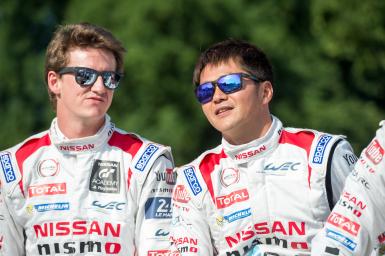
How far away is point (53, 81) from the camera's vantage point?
759 cm

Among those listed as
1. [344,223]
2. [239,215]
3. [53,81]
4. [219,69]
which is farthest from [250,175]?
[53,81]

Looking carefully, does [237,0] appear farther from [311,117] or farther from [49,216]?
[49,216]

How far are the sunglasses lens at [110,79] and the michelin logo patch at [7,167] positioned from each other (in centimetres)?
86

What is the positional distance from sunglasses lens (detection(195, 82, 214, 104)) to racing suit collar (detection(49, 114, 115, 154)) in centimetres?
73

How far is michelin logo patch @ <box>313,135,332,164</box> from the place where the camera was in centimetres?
697

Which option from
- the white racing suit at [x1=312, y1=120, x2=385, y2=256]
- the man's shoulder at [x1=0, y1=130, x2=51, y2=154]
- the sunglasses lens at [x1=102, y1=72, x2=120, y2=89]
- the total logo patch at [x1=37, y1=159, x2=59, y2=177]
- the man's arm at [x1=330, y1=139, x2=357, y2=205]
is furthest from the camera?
the man's shoulder at [x1=0, y1=130, x2=51, y2=154]

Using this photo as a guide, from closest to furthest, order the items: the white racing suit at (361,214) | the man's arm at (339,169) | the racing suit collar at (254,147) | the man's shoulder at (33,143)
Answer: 1. the white racing suit at (361,214)
2. the man's arm at (339,169)
3. the racing suit collar at (254,147)
4. the man's shoulder at (33,143)

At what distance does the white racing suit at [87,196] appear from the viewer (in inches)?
287

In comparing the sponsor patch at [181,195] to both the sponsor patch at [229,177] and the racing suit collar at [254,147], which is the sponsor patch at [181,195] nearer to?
the sponsor patch at [229,177]

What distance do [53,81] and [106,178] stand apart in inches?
30.9

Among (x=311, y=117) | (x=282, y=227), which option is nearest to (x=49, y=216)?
(x=282, y=227)

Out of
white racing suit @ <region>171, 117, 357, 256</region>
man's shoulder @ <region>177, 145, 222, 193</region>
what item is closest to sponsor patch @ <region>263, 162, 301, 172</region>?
white racing suit @ <region>171, 117, 357, 256</region>

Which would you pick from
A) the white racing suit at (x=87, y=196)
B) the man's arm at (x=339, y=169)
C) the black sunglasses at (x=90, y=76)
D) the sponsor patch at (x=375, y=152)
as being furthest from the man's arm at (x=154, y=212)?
the sponsor patch at (x=375, y=152)

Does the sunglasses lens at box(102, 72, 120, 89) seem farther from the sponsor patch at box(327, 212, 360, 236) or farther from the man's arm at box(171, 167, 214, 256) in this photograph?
the sponsor patch at box(327, 212, 360, 236)
